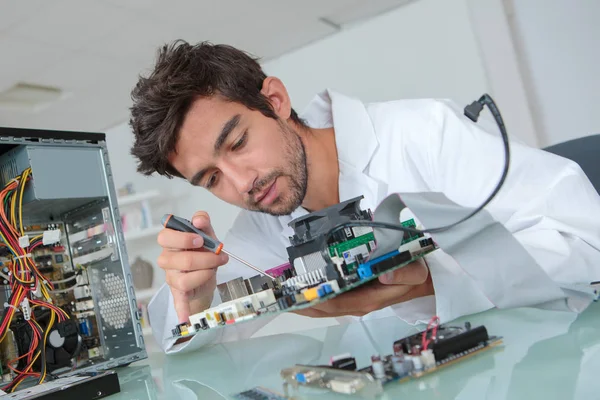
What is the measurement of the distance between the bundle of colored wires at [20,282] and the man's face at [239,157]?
0.39 metres

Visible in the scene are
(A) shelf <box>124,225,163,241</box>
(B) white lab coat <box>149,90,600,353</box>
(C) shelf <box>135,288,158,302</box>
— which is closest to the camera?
(B) white lab coat <box>149,90,600,353</box>

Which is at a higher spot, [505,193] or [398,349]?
[505,193]

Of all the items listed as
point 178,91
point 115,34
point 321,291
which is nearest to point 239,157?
point 178,91

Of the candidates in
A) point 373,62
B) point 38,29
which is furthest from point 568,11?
point 38,29

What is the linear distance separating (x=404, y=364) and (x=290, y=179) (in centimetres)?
90

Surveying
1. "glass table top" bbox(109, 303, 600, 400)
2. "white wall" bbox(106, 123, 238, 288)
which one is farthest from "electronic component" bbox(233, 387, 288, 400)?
"white wall" bbox(106, 123, 238, 288)

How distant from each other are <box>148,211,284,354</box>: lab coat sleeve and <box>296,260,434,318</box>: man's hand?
305 millimetres

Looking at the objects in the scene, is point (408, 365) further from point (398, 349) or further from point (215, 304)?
point (215, 304)

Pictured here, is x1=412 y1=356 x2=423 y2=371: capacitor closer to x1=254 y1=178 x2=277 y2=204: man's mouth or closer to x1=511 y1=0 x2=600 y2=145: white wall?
x1=254 y1=178 x2=277 y2=204: man's mouth

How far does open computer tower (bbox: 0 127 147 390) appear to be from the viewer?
1.15 m

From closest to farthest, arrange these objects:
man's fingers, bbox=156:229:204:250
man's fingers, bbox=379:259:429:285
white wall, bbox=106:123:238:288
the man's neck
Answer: man's fingers, bbox=379:259:429:285
man's fingers, bbox=156:229:204:250
the man's neck
white wall, bbox=106:123:238:288

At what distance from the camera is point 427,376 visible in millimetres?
576

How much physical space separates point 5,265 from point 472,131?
1101 mm

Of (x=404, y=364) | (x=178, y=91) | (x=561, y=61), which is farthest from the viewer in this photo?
(x=561, y=61)
